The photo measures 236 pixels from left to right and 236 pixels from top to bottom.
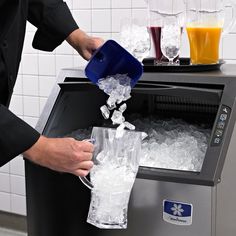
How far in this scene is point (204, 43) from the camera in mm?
1548

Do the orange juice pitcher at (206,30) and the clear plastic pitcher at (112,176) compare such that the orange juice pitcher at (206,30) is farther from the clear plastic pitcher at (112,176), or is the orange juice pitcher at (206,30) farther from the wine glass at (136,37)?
the clear plastic pitcher at (112,176)

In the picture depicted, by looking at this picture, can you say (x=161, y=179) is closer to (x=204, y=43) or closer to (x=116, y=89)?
(x=116, y=89)

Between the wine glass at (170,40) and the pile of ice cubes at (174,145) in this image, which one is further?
the wine glass at (170,40)

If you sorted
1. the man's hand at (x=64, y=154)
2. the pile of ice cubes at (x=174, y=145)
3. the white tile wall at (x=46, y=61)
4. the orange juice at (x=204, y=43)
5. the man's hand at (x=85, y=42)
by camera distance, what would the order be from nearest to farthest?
the man's hand at (x=64, y=154), the pile of ice cubes at (x=174, y=145), the orange juice at (x=204, y=43), the man's hand at (x=85, y=42), the white tile wall at (x=46, y=61)

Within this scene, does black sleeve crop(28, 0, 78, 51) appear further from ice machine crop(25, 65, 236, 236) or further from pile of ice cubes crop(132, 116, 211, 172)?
pile of ice cubes crop(132, 116, 211, 172)

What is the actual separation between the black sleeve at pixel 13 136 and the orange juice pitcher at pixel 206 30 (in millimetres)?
594

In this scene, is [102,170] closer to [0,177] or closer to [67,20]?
[67,20]

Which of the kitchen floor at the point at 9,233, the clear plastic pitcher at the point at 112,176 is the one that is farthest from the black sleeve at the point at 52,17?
the kitchen floor at the point at 9,233

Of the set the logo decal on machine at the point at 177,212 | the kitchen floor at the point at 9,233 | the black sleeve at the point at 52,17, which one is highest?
the black sleeve at the point at 52,17

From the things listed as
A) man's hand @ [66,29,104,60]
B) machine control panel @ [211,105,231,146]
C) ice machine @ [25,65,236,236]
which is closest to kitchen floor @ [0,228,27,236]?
ice machine @ [25,65,236,236]

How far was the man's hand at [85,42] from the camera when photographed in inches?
67.6

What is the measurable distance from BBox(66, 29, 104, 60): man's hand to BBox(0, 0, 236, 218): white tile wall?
0.65m

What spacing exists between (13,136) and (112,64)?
356 mm

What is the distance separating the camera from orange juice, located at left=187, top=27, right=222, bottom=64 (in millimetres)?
1539
